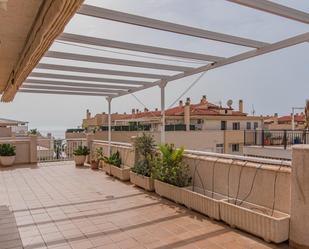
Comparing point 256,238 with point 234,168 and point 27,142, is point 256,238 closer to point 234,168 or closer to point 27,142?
point 234,168

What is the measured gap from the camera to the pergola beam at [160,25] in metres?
3.39

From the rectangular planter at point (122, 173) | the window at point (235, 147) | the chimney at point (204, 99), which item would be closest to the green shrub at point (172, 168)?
the rectangular planter at point (122, 173)

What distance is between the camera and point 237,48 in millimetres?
5020

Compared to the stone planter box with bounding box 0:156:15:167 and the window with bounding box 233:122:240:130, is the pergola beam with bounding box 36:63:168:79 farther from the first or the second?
the window with bounding box 233:122:240:130

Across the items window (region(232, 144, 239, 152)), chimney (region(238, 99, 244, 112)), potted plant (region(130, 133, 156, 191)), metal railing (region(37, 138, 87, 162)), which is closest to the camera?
potted plant (region(130, 133, 156, 191))

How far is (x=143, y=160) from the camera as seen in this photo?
7219 millimetres

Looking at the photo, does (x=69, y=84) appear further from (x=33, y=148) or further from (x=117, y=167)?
(x=33, y=148)

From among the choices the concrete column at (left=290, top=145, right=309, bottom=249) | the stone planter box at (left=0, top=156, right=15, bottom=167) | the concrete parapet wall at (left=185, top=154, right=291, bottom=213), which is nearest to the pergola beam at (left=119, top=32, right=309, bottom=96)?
the concrete column at (left=290, top=145, right=309, bottom=249)

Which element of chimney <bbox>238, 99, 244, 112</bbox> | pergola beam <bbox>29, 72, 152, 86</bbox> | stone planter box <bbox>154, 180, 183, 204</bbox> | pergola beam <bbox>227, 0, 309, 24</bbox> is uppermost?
chimney <bbox>238, 99, 244, 112</bbox>

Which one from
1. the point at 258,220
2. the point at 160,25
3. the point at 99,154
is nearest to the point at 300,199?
the point at 258,220

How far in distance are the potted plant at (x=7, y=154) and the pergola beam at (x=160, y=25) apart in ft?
28.2

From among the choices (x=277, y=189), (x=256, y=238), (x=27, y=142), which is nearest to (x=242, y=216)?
(x=256, y=238)

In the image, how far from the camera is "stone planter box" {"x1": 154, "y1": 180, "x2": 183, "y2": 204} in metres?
5.45

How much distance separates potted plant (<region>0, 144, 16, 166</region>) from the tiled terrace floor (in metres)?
3.39
